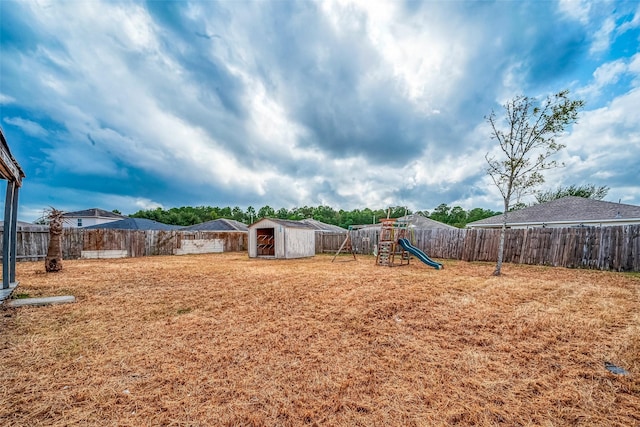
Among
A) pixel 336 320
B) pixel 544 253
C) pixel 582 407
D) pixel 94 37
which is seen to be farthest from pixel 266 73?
pixel 544 253

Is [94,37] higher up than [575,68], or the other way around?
[94,37]

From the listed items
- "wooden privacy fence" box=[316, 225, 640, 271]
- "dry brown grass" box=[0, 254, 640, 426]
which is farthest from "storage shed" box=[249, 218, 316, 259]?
"dry brown grass" box=[0, 254, 640, 426]

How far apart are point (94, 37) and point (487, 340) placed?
14.6 meters

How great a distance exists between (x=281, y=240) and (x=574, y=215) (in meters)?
18.4

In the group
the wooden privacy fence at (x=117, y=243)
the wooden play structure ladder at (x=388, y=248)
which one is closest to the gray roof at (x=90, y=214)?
the wooden privacy fence at (x=117, y=243)

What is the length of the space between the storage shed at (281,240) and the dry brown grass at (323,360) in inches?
366

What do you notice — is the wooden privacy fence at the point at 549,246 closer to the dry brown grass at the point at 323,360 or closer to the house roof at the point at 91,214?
the dry brown grass at the point at 323,360

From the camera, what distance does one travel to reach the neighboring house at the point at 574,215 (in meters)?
14.0

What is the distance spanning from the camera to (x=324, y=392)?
226 centimetres

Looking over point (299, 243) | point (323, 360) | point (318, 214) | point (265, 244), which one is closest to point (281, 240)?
point (299, 243)

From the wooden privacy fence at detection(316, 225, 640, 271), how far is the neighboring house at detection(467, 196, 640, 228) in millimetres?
5938

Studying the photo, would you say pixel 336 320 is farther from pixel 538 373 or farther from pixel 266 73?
pixel 266 73

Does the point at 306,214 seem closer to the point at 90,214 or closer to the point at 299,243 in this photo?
the point at 90,214

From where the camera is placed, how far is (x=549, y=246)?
36.3 ft
